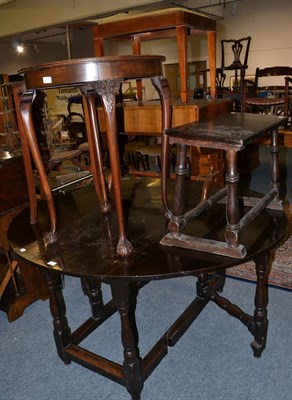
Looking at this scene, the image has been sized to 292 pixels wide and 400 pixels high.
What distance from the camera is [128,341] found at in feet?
4.30

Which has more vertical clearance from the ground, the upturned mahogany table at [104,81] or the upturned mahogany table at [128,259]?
the upturned mahogany table at [104,81]

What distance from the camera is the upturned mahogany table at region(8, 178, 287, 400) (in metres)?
1.21

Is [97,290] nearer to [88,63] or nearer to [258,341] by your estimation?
[258,341]

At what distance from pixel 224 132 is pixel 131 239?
0.52m

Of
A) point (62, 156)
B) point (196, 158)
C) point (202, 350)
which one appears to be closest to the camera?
point (202, 350)

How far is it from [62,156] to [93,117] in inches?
55.1

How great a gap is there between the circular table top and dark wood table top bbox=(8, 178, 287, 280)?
0.58 metres

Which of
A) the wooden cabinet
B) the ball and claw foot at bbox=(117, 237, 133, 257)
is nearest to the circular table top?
the ball and claw foot at bbox=(117, 237, 133, 257)

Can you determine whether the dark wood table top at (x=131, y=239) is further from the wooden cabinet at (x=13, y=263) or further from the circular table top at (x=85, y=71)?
the circular table top at (x=85, y=71)

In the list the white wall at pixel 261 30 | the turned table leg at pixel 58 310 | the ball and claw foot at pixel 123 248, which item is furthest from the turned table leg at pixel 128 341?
the white wall at pixel 261 30

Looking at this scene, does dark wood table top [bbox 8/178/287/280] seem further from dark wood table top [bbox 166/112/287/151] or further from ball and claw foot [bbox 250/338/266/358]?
ball and claw foot [bbox 250/338/266/358]

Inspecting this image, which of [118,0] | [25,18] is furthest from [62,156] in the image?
[25,18]

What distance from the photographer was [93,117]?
5.43 feet

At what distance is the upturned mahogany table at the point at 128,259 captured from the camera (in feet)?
3.96
